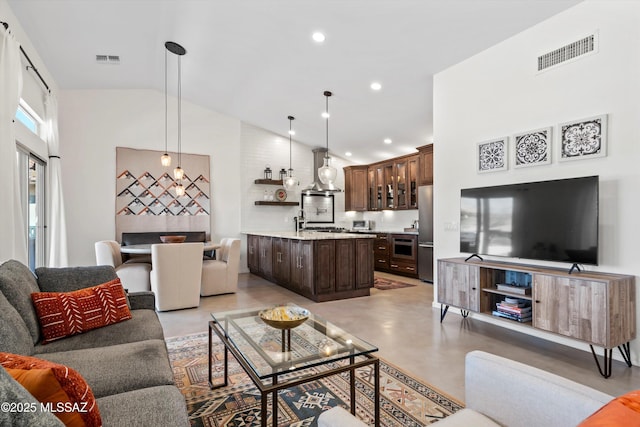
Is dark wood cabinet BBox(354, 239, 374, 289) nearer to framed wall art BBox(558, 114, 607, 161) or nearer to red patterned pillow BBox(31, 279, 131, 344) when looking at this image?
framed wall art BBox(558, 114, 607, 161)

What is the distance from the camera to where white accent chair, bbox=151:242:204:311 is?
4.31 metres

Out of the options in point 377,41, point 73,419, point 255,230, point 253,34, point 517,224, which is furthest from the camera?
point 255,230

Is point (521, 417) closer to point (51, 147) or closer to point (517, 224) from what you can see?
point (517, 224)

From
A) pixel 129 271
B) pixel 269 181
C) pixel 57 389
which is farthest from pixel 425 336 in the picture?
pixel 269 181

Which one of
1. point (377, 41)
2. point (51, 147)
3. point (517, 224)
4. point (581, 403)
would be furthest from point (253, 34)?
point (581, 403)

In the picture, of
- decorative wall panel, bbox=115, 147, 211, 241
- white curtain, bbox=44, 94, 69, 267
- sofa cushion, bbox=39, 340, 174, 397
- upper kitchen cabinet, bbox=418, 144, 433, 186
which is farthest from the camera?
decorative wall panel, bbox=115, 147, 211, 241

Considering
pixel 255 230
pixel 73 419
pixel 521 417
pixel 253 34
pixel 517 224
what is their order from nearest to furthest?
pixel 73 419 < pixel 521 417 < pixel 517 224 < pixel 253 34 < pixel 255 230

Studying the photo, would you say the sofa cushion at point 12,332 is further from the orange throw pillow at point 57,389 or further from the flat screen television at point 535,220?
the flat screen television at point 535,220

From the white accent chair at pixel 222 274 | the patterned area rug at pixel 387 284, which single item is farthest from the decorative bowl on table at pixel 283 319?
the patterned area rug at pixel 387 284

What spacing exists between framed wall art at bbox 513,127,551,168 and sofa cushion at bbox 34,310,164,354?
11.9 ft

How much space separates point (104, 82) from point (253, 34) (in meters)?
3.45

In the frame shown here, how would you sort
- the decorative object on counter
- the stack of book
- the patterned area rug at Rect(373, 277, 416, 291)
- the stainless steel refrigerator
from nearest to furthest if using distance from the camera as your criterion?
the stack of book, the patterned area rug at Rect(373, 277, 416, 291), the stainless steel refrigerator, the decorative object on counter

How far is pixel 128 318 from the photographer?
2.41m

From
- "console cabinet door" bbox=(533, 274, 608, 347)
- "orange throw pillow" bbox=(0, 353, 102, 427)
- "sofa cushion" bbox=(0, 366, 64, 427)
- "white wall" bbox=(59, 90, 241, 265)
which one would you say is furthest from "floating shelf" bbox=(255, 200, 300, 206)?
"sofa cushion" bbox=(0, 366, 64, 427)
